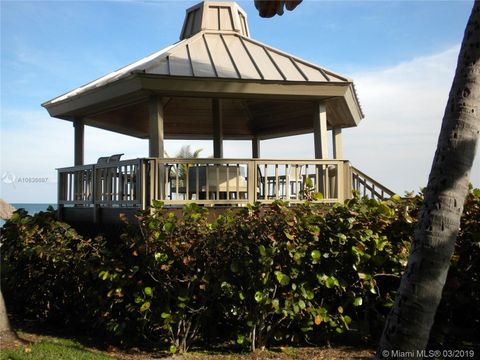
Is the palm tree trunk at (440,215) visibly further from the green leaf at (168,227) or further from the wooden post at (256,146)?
the wooden post at (256,146)

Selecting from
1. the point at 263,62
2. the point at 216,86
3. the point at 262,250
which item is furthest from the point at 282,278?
the point at 263,62

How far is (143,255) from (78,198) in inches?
178

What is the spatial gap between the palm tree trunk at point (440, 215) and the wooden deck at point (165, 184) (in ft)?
13.1

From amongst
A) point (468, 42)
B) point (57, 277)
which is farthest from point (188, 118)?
point (468, 42)

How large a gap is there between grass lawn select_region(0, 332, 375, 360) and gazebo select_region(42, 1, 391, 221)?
80.8 inches

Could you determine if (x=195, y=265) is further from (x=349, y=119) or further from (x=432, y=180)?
(x=349, y=119)

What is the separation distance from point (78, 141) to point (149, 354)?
654cm

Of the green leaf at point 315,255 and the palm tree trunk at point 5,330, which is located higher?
the green leaf at point 315,255

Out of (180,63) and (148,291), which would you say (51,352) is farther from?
(180,63)

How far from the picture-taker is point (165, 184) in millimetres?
7684

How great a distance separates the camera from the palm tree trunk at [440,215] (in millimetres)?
2605

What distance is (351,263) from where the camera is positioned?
5.39 m

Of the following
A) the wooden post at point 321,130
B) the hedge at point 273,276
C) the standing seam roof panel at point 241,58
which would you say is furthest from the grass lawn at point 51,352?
the wooden post at point 321,130

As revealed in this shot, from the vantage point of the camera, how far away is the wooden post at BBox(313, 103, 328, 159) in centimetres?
887
